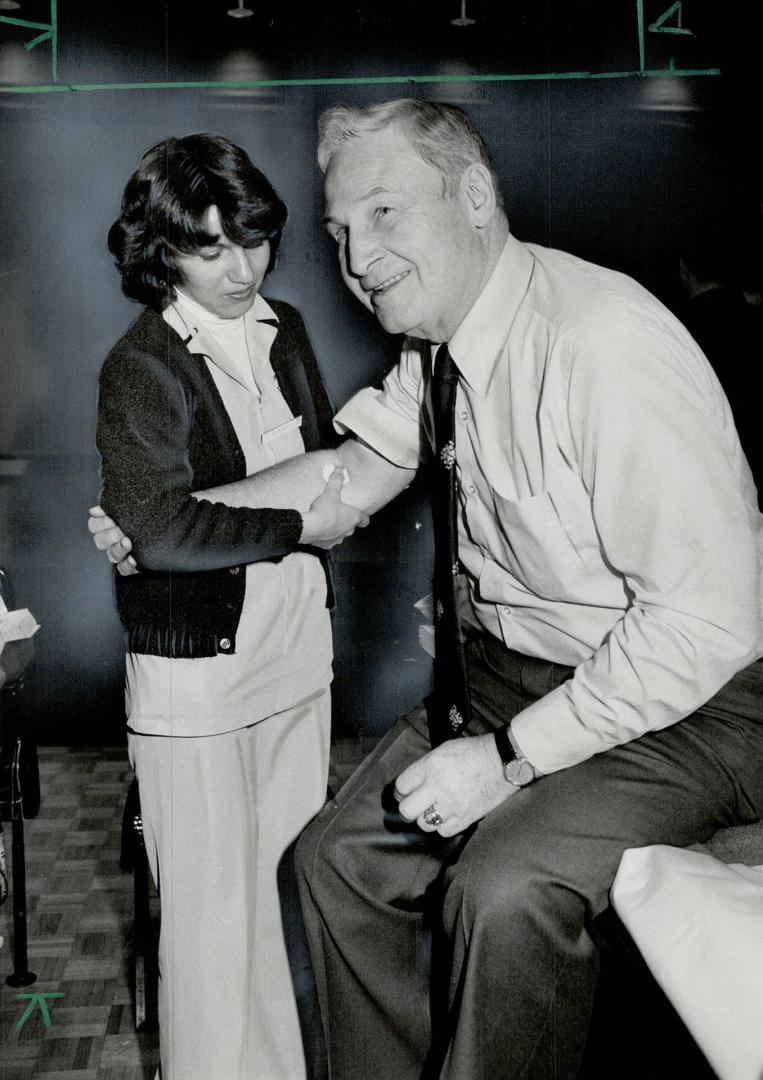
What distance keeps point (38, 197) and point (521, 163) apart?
0.76 m

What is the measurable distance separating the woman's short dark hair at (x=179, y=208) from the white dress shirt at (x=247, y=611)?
6 centimetres

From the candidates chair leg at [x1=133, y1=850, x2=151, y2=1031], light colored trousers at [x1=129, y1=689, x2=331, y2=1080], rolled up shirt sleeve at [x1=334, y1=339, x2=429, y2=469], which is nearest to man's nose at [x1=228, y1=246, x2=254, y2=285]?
rolled up shirt sleeve at [x1=334, y1=339, x2=429, y2=469]

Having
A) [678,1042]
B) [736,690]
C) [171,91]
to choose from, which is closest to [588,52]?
[171,91]

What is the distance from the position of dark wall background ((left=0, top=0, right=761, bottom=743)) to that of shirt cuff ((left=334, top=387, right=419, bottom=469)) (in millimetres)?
32

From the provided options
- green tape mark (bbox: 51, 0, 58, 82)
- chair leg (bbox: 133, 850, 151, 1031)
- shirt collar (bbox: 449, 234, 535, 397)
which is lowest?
chair leg (bbox: 133, 850, 151, 1031)

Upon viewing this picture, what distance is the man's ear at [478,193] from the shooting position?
154cm

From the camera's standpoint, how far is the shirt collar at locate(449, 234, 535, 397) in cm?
155

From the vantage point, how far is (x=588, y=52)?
5.57ft

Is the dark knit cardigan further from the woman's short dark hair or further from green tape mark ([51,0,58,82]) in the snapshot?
green tape mark ([51,0,58,82])

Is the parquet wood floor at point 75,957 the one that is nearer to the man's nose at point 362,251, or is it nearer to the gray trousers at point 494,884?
the gray trousers at point 494,884

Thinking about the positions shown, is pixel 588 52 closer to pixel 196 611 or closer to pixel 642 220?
pixel 642 220

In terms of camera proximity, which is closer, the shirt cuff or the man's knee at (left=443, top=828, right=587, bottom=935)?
the man's knee at (left=443, top=828, right=587, bottom=935)

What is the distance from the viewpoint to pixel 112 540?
1.61 metres

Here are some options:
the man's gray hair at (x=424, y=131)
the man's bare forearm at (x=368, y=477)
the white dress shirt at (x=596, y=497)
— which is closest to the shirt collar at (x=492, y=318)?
the white dress shirt at (x=596, y=497)
